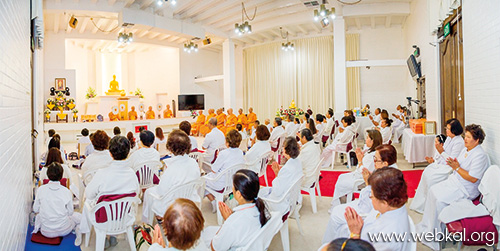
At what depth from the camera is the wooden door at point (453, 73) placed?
4.89 m

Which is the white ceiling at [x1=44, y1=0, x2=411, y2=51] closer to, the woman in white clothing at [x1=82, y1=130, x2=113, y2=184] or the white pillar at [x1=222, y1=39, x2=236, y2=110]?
the white pillar at [x1=222, y1=39, x2=236, y2=110]

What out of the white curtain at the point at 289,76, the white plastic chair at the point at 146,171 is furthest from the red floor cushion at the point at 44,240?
the white curtain at the point at 289,76

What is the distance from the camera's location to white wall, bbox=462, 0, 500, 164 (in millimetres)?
3287

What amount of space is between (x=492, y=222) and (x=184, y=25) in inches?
401

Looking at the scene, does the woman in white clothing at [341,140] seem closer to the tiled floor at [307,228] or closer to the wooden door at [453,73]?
the wooden door at [453,73]

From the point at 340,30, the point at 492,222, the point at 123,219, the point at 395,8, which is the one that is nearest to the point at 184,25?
the point at 340,30

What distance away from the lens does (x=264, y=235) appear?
1.96m

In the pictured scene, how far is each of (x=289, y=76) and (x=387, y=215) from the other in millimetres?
12890

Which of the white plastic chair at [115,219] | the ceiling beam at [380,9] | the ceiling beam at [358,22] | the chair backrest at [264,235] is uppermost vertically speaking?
the ceiling beam at [358,22]

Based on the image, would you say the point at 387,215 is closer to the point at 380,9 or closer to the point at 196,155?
the point at 196,155

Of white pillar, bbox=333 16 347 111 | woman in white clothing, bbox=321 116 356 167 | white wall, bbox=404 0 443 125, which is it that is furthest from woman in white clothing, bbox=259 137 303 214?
white pillar, bbox=333 16 347 111

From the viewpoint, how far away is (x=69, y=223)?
314 cm

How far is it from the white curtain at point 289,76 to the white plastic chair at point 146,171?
10443 mm

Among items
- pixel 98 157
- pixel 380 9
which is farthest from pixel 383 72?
pixel 98 157
